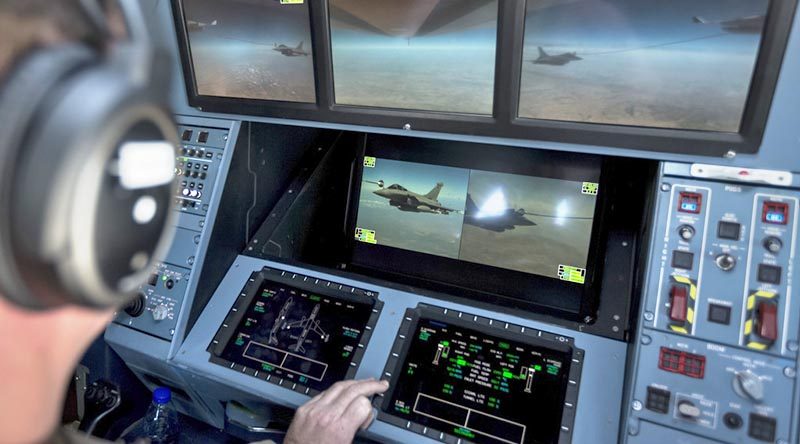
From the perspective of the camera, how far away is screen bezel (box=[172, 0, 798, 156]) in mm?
1314

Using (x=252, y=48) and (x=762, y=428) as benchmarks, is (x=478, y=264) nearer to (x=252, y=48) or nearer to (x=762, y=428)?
(x=762, y=428)

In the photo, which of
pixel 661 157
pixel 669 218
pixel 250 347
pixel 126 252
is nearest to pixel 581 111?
pixel 661 157

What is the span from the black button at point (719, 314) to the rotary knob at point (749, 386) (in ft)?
0.46

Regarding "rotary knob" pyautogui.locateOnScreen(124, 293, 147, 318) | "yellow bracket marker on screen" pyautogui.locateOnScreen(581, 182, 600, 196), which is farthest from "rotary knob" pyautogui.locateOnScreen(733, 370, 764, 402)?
"rotary knob" pyautogui.locateOnScreen(124, 293, 147, 318)

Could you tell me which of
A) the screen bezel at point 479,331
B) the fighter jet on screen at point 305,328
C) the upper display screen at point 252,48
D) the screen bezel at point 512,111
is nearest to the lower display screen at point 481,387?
the screen bezel at point 479,331

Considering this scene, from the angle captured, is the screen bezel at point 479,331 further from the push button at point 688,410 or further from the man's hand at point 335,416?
the push button at point 688,410

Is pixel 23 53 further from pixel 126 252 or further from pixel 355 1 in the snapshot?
pixel 355 1

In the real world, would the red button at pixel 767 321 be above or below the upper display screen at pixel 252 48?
below

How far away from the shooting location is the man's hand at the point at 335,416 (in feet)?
4.98

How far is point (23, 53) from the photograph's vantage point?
574mm

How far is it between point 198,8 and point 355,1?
68 centimetres

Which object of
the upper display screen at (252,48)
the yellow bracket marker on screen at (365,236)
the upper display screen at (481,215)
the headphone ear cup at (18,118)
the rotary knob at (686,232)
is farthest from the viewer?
the yellow bracket marker on screen at (365,236)

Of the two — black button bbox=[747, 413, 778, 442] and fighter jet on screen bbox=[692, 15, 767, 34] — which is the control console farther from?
fighter jet on screen bbox=[692, 15, 767, 34]

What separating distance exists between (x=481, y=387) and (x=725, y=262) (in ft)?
2.69
